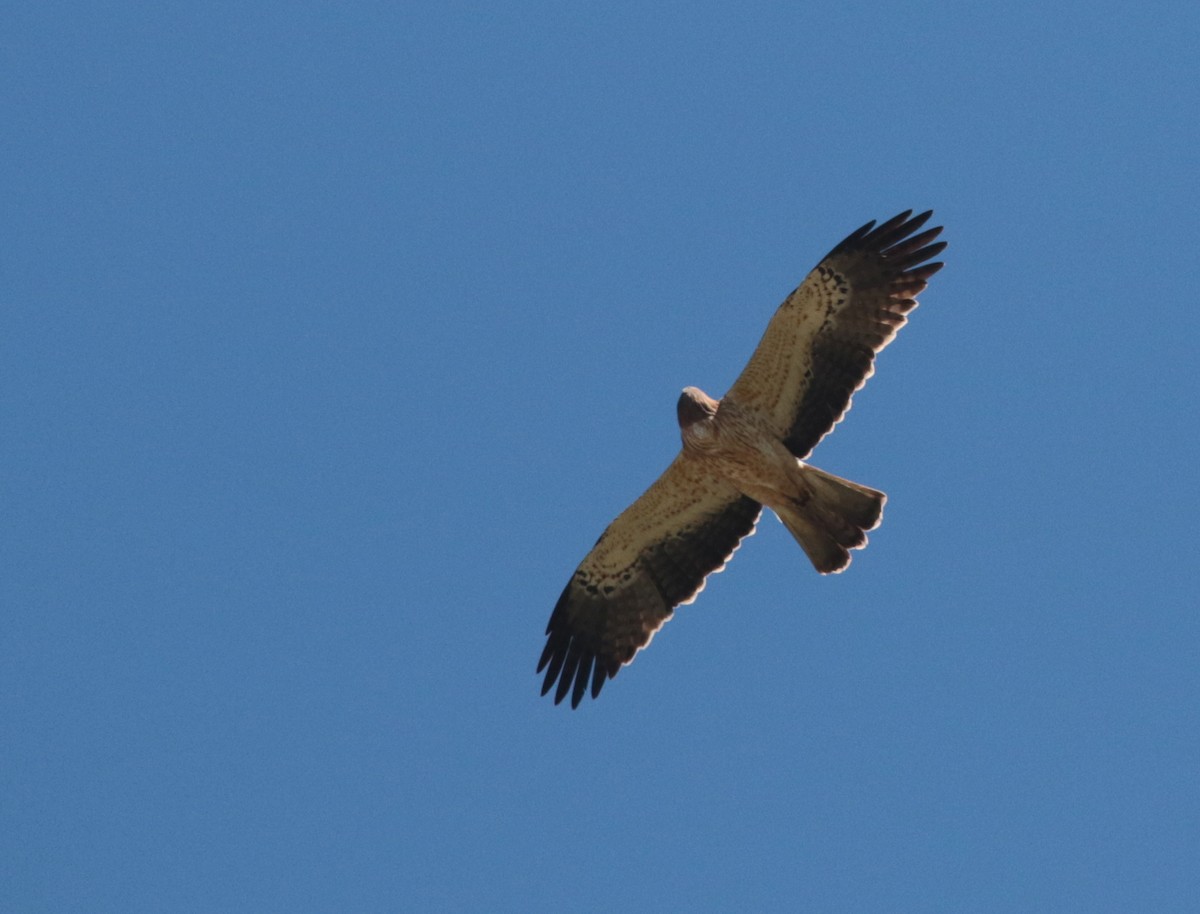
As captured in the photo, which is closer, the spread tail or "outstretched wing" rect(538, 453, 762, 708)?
the spread tail

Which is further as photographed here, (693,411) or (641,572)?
(641,572)

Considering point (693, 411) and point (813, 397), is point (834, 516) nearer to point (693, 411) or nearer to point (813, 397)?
point (813, 397)

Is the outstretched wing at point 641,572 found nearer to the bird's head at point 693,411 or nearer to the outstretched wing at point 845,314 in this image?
the bird's head at point 693,411

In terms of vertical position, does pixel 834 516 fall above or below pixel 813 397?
below

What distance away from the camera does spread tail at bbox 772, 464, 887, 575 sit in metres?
12.1

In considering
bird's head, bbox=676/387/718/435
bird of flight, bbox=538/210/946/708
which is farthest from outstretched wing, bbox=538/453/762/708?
bird's head, bbox=676/387/718/435

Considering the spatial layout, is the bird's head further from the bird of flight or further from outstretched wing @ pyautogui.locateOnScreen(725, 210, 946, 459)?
outstretched wing @ pyautogui.locateOnScreen(725, 210, 946, 459)

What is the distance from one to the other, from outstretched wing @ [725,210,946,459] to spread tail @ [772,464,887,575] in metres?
0.36

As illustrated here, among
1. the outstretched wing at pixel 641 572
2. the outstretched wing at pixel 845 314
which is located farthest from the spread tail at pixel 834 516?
the outstretched wing at pixel 641 572

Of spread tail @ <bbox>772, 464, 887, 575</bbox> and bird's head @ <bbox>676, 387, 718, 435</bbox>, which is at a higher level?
bird's head @ <bbox>676, 387, 718, 435</bbox>

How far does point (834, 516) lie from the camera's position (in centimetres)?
1223

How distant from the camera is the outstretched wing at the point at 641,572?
42.6ft

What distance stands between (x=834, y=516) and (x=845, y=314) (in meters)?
Answer: 1.46

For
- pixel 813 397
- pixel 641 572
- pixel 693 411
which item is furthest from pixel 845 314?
pixel 641 572
